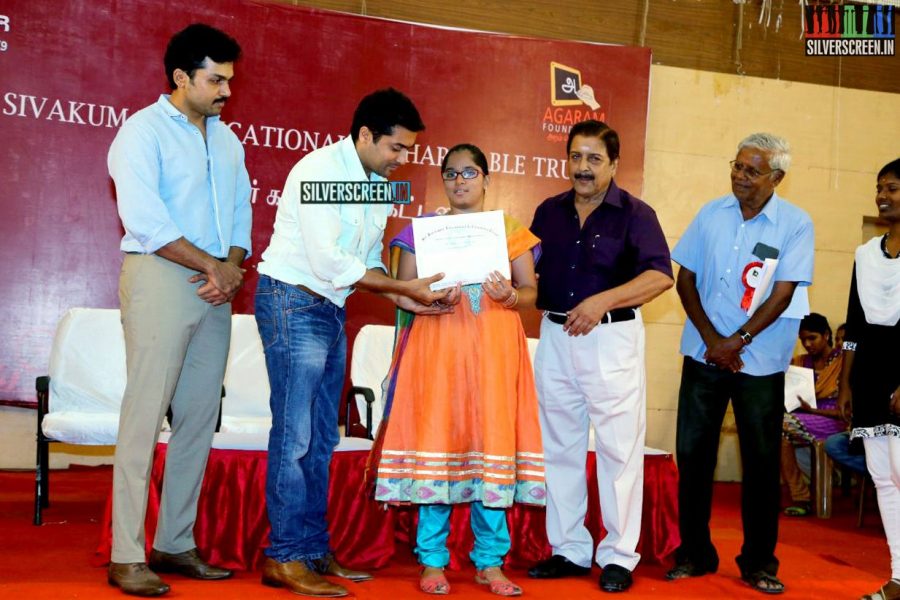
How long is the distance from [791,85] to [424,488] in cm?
547

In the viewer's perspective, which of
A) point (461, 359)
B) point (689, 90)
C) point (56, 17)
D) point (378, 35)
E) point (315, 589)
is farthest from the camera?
point (689, 90)

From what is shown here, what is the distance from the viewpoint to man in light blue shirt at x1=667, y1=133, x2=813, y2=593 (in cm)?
397

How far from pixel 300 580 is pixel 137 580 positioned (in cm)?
55

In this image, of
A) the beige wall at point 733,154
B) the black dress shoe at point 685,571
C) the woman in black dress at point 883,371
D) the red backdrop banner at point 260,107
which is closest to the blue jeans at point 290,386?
the black dress shoe at point 685,571

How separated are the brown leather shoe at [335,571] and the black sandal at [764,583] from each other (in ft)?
5.11

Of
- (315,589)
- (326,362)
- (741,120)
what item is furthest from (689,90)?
(315,589)

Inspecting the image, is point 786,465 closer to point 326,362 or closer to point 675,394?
point 675,394

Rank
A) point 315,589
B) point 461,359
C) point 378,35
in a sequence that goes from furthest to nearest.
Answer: point 378,35 < point 461,359 < point 315,589

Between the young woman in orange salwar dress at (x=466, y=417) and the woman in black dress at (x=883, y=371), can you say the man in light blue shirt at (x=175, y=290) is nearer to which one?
the young woman in orange salwar dress at (x=466, y=417)

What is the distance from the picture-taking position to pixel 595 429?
13.0 ft

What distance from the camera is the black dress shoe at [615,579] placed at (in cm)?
377

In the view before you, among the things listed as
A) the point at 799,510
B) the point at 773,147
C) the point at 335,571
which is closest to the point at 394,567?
the point at 335,571

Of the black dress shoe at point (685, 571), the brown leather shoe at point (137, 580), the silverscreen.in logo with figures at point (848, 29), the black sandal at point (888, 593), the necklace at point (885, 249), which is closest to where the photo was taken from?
the brown leather shoe at point (137, 580)

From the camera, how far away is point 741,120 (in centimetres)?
748
